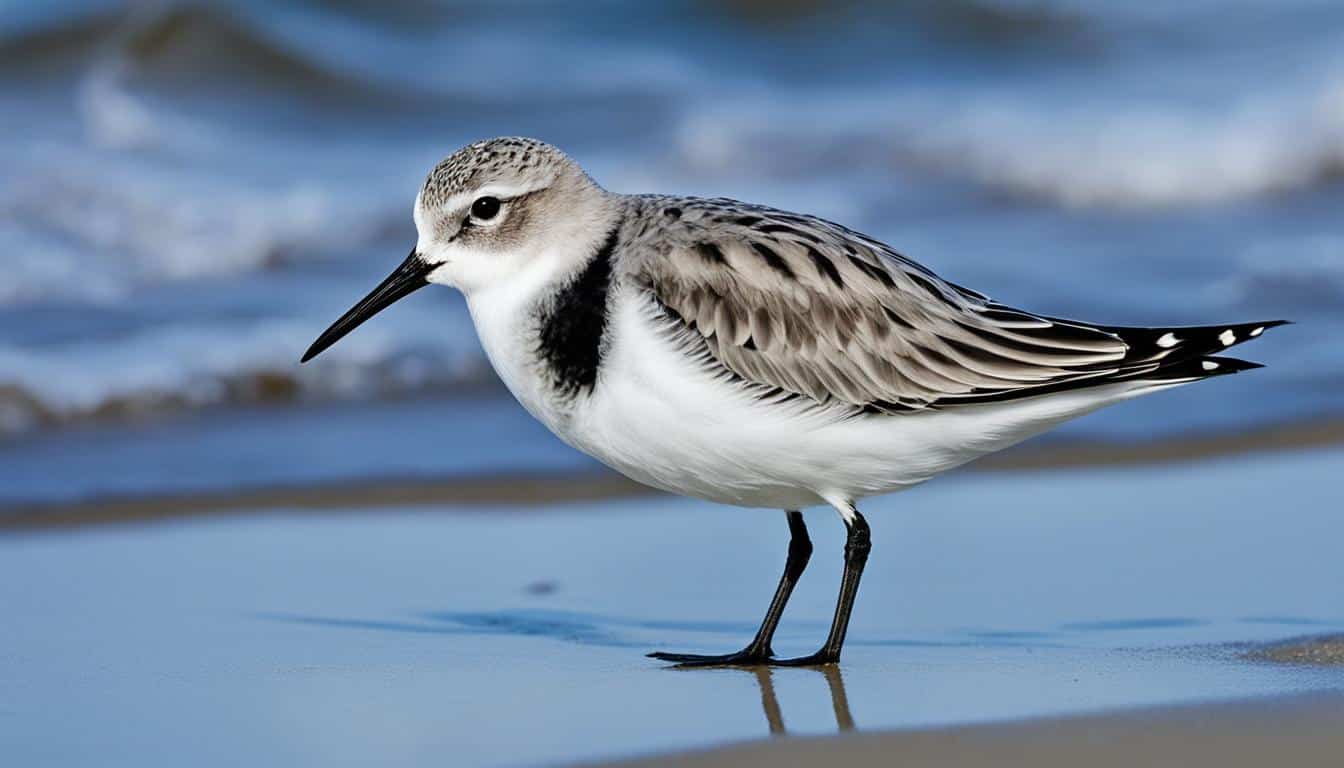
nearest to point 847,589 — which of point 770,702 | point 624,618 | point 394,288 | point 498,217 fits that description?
point 770,702

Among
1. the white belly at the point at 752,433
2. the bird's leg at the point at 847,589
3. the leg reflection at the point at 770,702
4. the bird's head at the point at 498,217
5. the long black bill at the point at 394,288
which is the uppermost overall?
the bird's head at the point at 498,217

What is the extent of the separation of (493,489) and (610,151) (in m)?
6.32

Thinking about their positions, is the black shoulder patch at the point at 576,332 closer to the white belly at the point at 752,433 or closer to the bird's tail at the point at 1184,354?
the white belly at the point at 752,433

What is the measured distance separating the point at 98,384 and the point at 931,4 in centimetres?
958

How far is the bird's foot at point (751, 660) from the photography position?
5.82 m

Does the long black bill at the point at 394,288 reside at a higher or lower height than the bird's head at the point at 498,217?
lower

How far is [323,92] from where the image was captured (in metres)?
15.2

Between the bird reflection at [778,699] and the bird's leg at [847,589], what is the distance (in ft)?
0.19

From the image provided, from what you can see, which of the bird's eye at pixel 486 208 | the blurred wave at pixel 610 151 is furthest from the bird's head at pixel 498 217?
the blurred wave at pixel 610 151

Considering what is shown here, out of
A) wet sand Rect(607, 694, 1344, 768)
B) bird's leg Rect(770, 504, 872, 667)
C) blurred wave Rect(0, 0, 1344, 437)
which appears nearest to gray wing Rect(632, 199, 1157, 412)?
bird's leg Rect(770, 504, 872, 667)

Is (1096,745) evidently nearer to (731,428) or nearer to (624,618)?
(731,428)

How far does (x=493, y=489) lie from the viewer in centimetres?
870

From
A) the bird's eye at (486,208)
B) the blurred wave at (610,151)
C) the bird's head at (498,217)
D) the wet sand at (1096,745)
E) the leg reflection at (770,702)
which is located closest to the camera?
the wet sand at (1096,745)

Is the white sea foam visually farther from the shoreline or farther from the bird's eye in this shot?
the bird's eye
